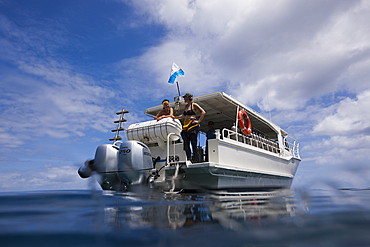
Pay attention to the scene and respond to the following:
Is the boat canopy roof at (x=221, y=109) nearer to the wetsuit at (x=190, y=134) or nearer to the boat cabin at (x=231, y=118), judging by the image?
the boat cabin at (x=231, y=118)

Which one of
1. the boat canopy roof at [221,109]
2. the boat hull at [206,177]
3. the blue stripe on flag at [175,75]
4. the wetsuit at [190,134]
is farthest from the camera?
the blue stripe on flag at [175,75]

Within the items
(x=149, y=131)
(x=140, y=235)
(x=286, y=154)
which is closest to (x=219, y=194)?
(x=149, y=131)

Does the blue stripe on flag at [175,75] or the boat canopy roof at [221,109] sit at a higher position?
the blue stripe on flag at [175,75]

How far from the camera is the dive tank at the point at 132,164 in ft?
13.3

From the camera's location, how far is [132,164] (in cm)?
406

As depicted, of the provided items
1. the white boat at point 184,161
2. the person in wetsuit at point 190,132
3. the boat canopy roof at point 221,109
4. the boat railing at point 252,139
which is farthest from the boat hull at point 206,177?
the boat canopy roof at point 221,109

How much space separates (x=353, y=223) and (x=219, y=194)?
3874mm

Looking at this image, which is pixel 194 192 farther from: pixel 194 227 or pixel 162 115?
pixel 194 227

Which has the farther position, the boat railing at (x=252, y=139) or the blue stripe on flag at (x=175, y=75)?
the blue stripe on flag at (x=175, y=75)

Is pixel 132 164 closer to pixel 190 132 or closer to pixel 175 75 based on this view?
pixel 190 132

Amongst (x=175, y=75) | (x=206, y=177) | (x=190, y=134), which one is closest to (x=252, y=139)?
(x=206, y=177)

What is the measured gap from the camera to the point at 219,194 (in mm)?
5066

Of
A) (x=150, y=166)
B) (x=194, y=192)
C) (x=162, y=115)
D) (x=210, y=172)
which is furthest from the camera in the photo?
(x=162, y=115)

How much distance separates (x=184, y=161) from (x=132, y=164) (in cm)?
168
